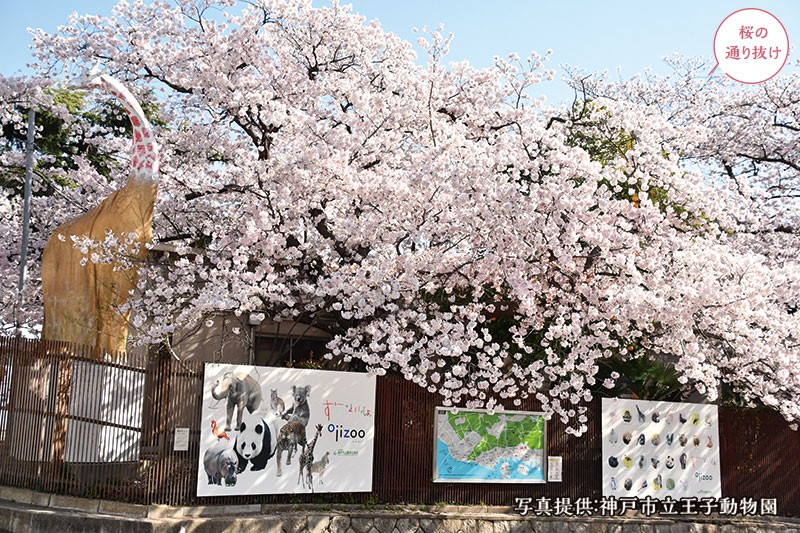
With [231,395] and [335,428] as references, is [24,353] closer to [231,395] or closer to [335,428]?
[231,395]

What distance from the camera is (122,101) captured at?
12.2 meters

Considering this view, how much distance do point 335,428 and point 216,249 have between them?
3.95m

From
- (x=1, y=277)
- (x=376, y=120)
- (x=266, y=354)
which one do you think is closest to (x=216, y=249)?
(x=376, y=120)

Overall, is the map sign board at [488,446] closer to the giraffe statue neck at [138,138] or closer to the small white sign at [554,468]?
the small white sign at [554,468]

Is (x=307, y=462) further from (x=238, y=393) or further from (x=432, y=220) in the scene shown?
(x=432, y=220)

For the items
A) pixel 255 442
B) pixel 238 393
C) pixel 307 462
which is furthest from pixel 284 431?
pixel 238 393

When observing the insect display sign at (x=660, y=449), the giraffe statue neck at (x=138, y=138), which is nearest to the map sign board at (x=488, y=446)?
the insect display sign at (x=660, y=449)

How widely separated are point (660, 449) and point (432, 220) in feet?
21.3

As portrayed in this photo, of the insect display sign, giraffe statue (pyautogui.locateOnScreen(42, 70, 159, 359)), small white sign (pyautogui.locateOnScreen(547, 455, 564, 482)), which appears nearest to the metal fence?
small white sign (pyautogui.locateOnScreen(547, 455, 564, 482))

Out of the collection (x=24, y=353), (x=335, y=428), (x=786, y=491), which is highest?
(x=24, y=353)

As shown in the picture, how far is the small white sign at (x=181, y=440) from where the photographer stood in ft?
32.3

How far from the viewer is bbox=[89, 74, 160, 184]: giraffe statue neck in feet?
39.4

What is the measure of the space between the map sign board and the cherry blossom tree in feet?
A: 1.28

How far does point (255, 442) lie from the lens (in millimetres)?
10367
